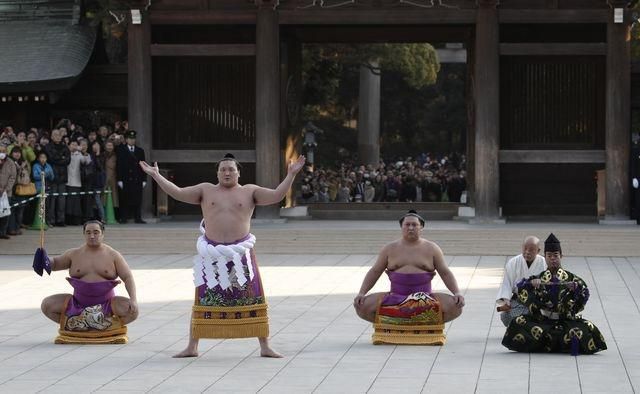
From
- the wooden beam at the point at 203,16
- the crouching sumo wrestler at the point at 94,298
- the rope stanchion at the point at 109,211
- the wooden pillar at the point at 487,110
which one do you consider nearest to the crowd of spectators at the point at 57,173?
the rope stanchion at the point at 109,211

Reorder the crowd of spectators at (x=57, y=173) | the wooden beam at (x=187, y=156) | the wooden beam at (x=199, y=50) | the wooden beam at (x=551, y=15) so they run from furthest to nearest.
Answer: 1. the wooden beam at (x=187, y=156)
2. the wooden beam at (x=199, y=50)
3. the wooden beam at (x=551, y=15)
4. the crowd of spectators at (x=57, y=173)

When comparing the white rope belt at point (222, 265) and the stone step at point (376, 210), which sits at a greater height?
the white rope belt at point (222, 265)

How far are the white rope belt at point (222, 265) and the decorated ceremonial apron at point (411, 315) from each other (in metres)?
1.13

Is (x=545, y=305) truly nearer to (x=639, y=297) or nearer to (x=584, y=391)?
(x=584, y=391)

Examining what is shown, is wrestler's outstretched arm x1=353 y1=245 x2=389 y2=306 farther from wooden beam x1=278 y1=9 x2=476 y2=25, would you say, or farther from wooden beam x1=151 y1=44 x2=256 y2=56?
wooden beam x1=151 y1=44 x2=256 y2=56

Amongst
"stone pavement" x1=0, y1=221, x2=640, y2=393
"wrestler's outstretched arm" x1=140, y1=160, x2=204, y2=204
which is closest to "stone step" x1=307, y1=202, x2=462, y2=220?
"stone pavement" x1=0, y1=221, x2=640, y2=393

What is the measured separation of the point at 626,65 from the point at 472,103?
2524 millimetres

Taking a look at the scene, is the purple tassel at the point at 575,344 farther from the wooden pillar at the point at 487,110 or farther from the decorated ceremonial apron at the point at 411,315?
the wooden pillar at the point at 487,110

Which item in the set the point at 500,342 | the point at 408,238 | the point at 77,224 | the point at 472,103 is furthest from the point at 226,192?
the point at 472,103

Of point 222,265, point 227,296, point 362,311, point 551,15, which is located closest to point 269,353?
point 227,296

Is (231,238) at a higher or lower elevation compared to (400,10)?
lower

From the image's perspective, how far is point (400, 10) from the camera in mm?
21266

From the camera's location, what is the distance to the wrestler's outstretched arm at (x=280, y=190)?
388 inches

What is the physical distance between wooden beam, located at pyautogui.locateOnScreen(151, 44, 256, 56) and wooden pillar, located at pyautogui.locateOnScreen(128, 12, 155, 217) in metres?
0.21
